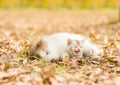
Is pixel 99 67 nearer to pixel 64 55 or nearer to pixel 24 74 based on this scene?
pixel 64 55

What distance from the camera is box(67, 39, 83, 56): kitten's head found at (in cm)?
775

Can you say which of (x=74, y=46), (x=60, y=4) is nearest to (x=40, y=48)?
(x=74, y=46)

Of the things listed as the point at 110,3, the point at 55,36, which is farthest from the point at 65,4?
the point at 55,36

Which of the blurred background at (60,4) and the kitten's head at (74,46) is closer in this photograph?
the kitten's head at (74,46)

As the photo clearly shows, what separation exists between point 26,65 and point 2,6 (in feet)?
108

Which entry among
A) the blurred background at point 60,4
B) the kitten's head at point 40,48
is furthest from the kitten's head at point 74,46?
the blurred background at point 60,4

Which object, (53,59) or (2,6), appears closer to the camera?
(53,59)

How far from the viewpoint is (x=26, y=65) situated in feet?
24.4

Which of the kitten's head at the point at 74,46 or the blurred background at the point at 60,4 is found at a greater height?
the blurred background at the point at 60,4

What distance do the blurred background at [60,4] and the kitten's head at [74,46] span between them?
31.1 meters

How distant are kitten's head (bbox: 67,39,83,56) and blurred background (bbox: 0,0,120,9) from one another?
102 feet

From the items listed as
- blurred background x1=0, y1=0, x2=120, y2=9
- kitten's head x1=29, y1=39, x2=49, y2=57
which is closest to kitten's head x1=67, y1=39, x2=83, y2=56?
kitten's head x1=29, y1=39, x2=49, y2=57

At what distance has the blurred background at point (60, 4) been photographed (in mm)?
39325

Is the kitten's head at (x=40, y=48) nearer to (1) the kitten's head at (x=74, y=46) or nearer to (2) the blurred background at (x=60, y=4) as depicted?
(1) the kitten's head at (x=74, y=46)
